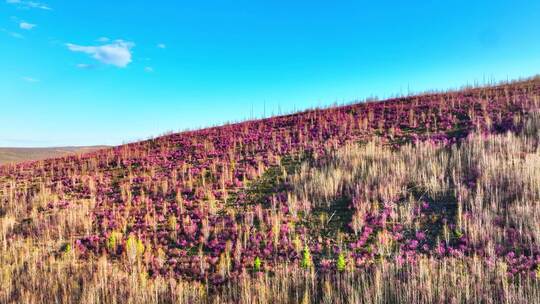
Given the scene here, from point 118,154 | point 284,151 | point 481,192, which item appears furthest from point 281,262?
point 118,154

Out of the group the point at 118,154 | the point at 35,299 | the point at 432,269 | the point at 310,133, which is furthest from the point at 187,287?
the point at 118,154

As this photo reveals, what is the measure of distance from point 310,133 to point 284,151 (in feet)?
10.4

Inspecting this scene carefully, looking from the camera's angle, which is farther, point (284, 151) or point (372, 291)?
point (284, 151)

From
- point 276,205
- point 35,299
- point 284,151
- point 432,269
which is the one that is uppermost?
point 284,151

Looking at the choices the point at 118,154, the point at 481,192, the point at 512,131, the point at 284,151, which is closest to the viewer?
the point at 481,192

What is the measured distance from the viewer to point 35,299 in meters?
6.96

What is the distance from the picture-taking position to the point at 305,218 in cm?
1012

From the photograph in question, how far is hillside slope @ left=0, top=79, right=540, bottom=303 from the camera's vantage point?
6.82 m

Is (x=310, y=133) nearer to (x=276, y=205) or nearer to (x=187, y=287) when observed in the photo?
(x=276, y=205)

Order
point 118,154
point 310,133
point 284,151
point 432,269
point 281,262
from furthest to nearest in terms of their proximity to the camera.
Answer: point 118,154
point 310,133
point 284,151
point 281,262
point 432,269

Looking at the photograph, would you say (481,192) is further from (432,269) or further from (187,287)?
(187,287)

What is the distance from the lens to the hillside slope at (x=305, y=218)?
6816 mm

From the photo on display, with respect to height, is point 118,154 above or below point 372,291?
above

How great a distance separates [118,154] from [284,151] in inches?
448
